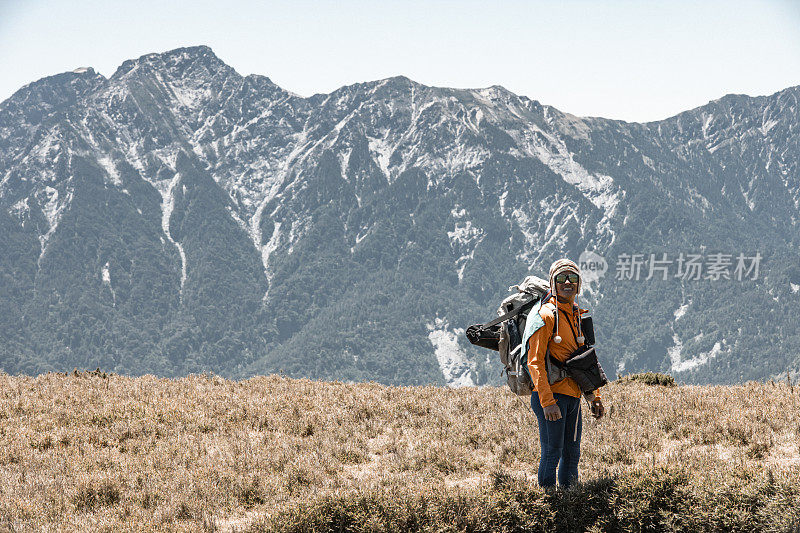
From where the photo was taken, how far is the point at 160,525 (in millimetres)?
6965

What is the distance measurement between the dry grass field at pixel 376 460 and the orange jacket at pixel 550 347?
1.21 m

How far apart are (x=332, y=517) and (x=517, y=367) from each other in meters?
2.65

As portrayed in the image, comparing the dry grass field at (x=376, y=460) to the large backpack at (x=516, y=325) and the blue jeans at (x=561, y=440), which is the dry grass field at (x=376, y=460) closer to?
the blue jeans at (x=561, y=440)

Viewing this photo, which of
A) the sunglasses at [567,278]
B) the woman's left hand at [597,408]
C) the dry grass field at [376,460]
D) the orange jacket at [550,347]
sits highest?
the sunglasses at [567,278]

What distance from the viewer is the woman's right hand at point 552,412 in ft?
21.1

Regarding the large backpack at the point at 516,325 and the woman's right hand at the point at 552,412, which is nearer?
the woman's right hand at the point at 552,412

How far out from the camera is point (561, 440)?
22.4ft

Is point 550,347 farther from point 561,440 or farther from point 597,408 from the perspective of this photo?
point 561,440

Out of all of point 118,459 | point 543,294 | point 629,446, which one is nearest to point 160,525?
point 118,459

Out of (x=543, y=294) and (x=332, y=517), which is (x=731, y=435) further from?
(x=332, y=517)

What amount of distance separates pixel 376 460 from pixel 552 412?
3.63m

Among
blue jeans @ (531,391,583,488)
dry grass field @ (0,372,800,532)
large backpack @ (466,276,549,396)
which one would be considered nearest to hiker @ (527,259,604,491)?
blue jeans @ (531,391,583,488)

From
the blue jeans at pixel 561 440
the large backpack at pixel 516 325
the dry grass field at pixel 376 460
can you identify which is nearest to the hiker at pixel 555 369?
the blue jeans at pixel 561 440

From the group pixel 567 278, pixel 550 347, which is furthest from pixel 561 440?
pixel 567 278
